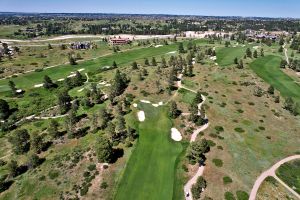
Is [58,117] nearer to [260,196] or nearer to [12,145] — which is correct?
[12,145]

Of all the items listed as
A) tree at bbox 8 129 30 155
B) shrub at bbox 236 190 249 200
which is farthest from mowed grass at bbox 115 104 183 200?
tree at bbox 8 129 30 155

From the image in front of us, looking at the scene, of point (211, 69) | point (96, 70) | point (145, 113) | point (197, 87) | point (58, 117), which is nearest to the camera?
point (145, 113)

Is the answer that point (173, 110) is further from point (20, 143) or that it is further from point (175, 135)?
point (20, 143)

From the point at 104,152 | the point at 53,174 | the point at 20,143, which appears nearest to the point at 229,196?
the point at 104,152

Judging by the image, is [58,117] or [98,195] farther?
[58,117]

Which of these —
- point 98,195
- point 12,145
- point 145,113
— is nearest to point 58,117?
point 12,145

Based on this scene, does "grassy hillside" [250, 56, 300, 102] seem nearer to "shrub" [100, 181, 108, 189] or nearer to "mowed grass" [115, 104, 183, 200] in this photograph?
"mowed grass" [115, 104, 183, 200]

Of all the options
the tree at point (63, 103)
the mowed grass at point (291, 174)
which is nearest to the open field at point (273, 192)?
the mowed grass at point (291, 174)
